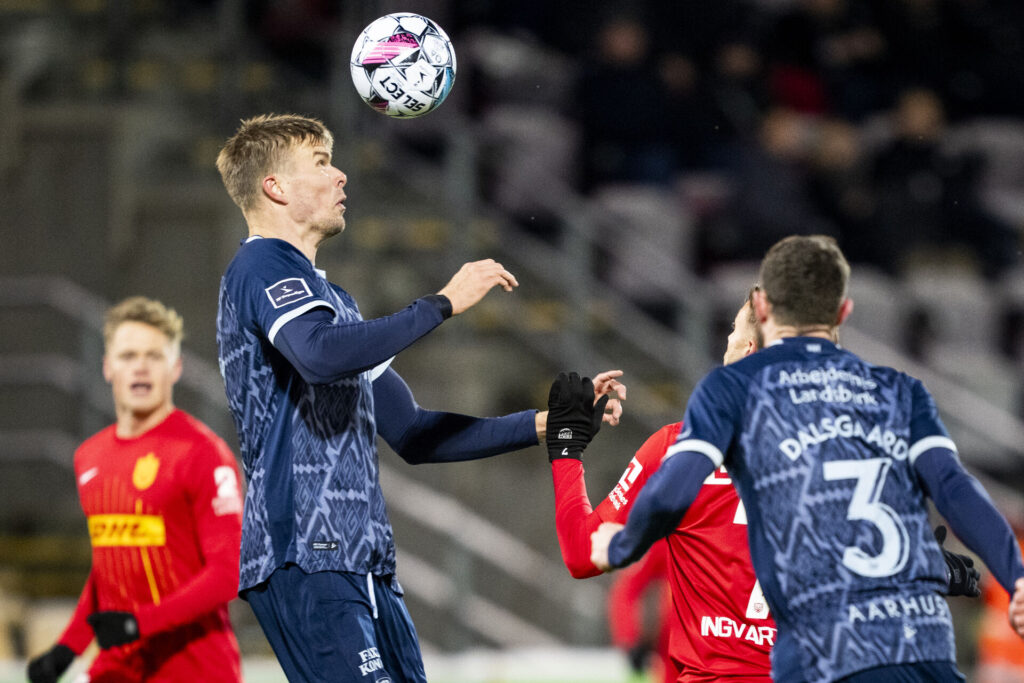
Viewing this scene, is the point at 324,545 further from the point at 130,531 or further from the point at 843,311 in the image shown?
the point at 130,531

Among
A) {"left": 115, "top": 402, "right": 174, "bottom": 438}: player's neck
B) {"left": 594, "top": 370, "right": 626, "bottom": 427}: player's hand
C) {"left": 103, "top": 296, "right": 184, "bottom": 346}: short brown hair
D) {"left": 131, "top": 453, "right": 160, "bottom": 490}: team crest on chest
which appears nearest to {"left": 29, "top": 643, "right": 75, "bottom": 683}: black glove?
{"left": 131, "top": 453, "right": 160, "bottom": 490}: team crest on chest

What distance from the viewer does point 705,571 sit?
4.43 m

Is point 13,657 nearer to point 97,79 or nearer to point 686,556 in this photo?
point 97,79

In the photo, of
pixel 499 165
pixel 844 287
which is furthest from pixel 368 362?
pixel 499 165

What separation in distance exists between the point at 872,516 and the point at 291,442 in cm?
161

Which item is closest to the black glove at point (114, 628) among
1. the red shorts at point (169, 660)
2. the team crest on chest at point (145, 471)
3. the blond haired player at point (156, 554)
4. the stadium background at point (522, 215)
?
the blond haired player at point (156, 554)

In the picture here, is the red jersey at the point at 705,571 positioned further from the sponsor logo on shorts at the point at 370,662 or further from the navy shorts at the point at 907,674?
the navy shorts at the point at 907,674

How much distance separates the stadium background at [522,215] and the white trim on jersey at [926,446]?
6298 mm

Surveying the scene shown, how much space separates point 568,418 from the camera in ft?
14.5

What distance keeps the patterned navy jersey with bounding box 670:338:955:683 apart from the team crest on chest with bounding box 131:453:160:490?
2662mm

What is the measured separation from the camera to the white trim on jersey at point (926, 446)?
350cm

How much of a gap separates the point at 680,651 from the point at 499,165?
797cm

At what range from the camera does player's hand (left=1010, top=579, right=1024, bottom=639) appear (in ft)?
11.1

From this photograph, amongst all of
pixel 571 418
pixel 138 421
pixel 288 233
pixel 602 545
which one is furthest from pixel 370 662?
pixel 138 421
